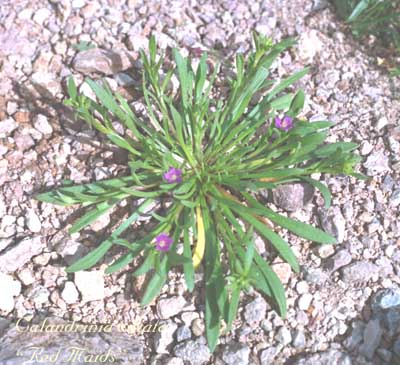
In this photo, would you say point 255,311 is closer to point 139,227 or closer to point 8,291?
point 139,227

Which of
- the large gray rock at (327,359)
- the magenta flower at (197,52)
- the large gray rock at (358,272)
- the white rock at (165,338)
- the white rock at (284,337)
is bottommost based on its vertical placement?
the large gray rock at (327,359)

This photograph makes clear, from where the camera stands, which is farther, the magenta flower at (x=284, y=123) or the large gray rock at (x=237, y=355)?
the magenta flower at (x=284, y=123)

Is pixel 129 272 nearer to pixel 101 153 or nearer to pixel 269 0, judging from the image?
pixel 101 153

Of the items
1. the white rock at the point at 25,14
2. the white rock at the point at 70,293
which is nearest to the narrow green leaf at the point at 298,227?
the white rock at the point at 70,293

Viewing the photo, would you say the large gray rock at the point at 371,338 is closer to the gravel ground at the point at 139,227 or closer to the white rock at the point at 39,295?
the gravel ground at the point at 139,227

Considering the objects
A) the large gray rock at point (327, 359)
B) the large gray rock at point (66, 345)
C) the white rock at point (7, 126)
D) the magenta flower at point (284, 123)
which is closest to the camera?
the large gray rock at point (66, 345)

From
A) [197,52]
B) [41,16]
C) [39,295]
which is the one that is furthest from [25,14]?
[39,295]

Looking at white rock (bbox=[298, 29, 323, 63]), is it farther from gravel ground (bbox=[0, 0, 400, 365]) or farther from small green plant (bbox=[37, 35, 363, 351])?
small green plant (bbox=[37, 35, 363, 351])
